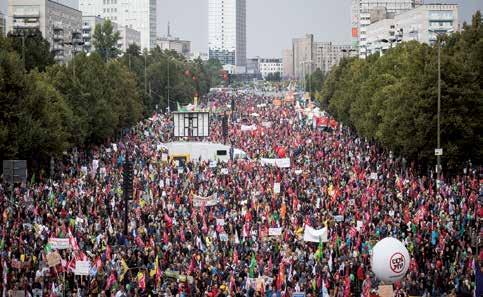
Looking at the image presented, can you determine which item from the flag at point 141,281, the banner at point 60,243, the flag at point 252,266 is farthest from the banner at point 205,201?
the flag at point 141,281

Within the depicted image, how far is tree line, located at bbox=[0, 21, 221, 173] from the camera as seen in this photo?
48.7 m

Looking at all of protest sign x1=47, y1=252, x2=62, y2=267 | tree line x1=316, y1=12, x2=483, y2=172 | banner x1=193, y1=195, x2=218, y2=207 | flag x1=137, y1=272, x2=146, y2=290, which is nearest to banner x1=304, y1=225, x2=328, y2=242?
flag x1=137, y1=272, x2=146, y2=290

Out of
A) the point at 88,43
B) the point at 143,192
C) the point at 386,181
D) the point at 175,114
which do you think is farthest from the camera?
the point at 88,43

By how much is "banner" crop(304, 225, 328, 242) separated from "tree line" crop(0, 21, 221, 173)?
60.8ft

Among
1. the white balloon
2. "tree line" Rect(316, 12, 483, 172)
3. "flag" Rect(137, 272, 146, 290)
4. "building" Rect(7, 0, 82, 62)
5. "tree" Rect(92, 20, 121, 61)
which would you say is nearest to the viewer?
the white balloon

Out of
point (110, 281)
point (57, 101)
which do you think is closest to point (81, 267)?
point (110, 281)

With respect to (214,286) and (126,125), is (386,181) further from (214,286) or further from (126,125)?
(126,125)

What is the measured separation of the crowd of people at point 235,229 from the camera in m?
27.2

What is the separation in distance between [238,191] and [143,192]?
4.42 meters

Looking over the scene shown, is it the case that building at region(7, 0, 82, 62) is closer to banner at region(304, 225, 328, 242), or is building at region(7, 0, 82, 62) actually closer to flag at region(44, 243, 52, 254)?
banner at region(304, 225, 328, 242)

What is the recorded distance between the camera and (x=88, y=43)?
19875 cm

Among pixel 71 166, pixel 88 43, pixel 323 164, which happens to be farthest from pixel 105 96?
pixel 88 43

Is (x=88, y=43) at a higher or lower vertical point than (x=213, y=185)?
higher

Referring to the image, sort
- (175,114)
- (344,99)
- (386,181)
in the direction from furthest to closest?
(344,99) < (175,114) < (386,181)
